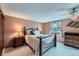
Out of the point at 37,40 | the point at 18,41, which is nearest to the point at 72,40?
the point at 37,40

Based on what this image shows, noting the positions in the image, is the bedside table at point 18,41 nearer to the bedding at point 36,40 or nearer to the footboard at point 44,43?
the bedding at point 36,40

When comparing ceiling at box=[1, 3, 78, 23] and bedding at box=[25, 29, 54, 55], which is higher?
ceiling at box=[1, 3, 78, 23]

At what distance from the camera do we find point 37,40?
1.79 metres

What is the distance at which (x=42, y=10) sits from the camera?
5.79 ft

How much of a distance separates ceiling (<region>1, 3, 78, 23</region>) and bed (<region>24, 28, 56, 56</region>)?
1.01ft

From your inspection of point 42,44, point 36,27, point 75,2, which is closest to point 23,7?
point 36,27

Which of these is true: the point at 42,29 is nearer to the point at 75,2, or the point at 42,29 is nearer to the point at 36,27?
the point at 36,27

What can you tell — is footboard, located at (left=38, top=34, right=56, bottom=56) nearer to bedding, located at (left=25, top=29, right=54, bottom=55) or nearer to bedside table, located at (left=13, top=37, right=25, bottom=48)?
bedding, located at (left=25, top=29, right=54, bottom=55)

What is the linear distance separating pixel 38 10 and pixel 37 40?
2.20ft

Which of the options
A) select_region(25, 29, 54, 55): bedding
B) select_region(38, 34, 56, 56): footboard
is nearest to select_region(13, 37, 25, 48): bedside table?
select_region(25, 29, 54, 55): bedding

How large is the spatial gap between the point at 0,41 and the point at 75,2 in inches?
69.2

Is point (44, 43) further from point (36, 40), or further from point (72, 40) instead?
point (72, 40)

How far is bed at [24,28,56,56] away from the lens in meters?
1.79

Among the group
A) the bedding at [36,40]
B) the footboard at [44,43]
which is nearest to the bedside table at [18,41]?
the bedding at [36,40]
